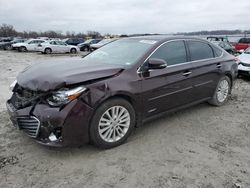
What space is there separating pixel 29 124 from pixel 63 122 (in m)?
0.54

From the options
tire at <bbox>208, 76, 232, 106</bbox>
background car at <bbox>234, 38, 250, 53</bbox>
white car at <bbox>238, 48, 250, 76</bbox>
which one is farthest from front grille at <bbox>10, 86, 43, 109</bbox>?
background car at <bbox>234, 38, 250, 53</bbox>

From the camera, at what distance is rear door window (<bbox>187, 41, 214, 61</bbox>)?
193 inches

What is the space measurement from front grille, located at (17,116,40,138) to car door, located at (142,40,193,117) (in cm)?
158

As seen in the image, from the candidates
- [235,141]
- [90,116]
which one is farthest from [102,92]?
[235,141]

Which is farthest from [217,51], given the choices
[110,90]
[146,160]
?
[146,160]

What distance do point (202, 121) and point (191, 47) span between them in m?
1.40

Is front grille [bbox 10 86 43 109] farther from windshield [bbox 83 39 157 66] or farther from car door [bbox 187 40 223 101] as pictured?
car door [bbox 187 40 223 101]

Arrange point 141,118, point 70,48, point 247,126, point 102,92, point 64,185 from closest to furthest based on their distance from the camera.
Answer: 1. point 64,185
2. point 102,92
3. point 141,118
4. point 247,126
5. point 70,48

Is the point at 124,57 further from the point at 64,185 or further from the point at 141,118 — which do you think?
the point at 64,185

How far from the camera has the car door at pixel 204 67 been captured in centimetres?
490

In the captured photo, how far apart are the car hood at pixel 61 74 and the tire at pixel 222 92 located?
2727 millimetres

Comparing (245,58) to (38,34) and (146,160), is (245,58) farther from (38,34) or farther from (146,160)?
(38,34)

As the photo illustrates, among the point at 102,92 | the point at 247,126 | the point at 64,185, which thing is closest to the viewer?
the point at 64,185

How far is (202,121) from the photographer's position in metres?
4.89
